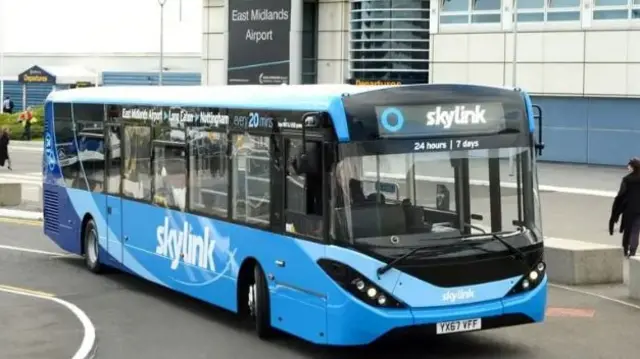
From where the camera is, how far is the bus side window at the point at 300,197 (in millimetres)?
9766

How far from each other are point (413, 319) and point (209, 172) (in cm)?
372

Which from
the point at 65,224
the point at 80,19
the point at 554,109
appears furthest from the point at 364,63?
the point at 80,19

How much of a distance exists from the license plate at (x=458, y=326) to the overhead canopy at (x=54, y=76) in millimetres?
59431

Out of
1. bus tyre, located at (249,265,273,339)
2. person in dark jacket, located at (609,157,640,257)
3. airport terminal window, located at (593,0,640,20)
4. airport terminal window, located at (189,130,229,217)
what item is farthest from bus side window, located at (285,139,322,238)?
airport terminal window, located at (593,0,640,20)

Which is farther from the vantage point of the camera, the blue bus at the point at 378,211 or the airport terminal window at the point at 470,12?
the airport terminal window at the point at 470,12

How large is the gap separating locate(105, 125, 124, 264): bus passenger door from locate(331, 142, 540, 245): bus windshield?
19.9 ft

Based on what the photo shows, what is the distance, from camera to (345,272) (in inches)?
369

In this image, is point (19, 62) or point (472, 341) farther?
point (19, 62)

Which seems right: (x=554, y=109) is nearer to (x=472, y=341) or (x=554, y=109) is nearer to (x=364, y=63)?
(x=364, y=63)

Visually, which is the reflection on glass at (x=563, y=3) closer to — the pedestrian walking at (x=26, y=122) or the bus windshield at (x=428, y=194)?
the bus windshield at (x=428, y=194)

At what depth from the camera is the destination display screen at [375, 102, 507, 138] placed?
379 inches

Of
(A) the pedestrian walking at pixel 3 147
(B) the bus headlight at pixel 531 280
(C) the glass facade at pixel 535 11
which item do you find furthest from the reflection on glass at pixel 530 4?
(B) the bus headlight at pixel 531 280

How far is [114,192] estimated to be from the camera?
15016 mm

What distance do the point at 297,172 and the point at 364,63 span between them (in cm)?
3463
